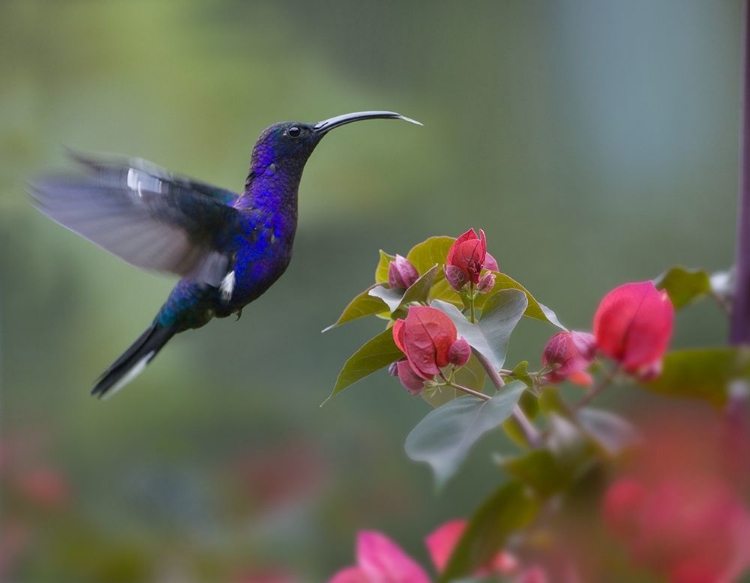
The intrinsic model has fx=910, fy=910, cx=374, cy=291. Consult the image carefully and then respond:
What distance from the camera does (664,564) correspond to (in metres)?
0.38

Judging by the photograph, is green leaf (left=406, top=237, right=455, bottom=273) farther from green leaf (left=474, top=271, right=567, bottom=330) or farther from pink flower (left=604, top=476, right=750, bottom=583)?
pink flower (left=604, top=476, right=750, bottom=583)

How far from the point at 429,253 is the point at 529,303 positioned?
71 millimetres

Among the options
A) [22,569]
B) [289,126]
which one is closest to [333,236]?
[22,569]

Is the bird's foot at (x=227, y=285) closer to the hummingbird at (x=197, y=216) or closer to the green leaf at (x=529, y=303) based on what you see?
the hummingbird at (x=197, y=216)

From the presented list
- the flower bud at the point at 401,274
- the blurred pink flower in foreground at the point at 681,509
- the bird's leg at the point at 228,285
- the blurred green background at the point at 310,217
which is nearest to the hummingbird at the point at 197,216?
the bird's leg at the point at 228,285

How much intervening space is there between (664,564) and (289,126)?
33 centimetres

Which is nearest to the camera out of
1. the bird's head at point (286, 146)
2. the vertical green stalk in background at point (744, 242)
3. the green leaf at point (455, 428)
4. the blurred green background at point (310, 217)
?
the green leaf at point (455, 428)

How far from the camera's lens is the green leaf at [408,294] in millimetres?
400

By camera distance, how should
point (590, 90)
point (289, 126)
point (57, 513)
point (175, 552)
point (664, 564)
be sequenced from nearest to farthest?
point (664, 564) < point (289, 126) < point (175, 552) < point (57, 513) < point (590, 90)

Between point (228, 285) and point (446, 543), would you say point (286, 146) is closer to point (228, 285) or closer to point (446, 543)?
point (228, 285)

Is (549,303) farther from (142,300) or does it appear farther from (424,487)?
(142,300)

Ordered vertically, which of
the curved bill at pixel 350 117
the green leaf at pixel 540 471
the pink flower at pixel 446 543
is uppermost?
the curved bill at pixel 350 117

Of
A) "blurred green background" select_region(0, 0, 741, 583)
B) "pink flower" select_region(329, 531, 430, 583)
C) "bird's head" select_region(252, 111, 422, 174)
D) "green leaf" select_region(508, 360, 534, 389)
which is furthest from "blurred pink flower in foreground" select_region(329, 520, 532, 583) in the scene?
"blurred green background" select_region(0, 0, 741, 583)

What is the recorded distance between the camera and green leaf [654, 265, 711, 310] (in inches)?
19.0
